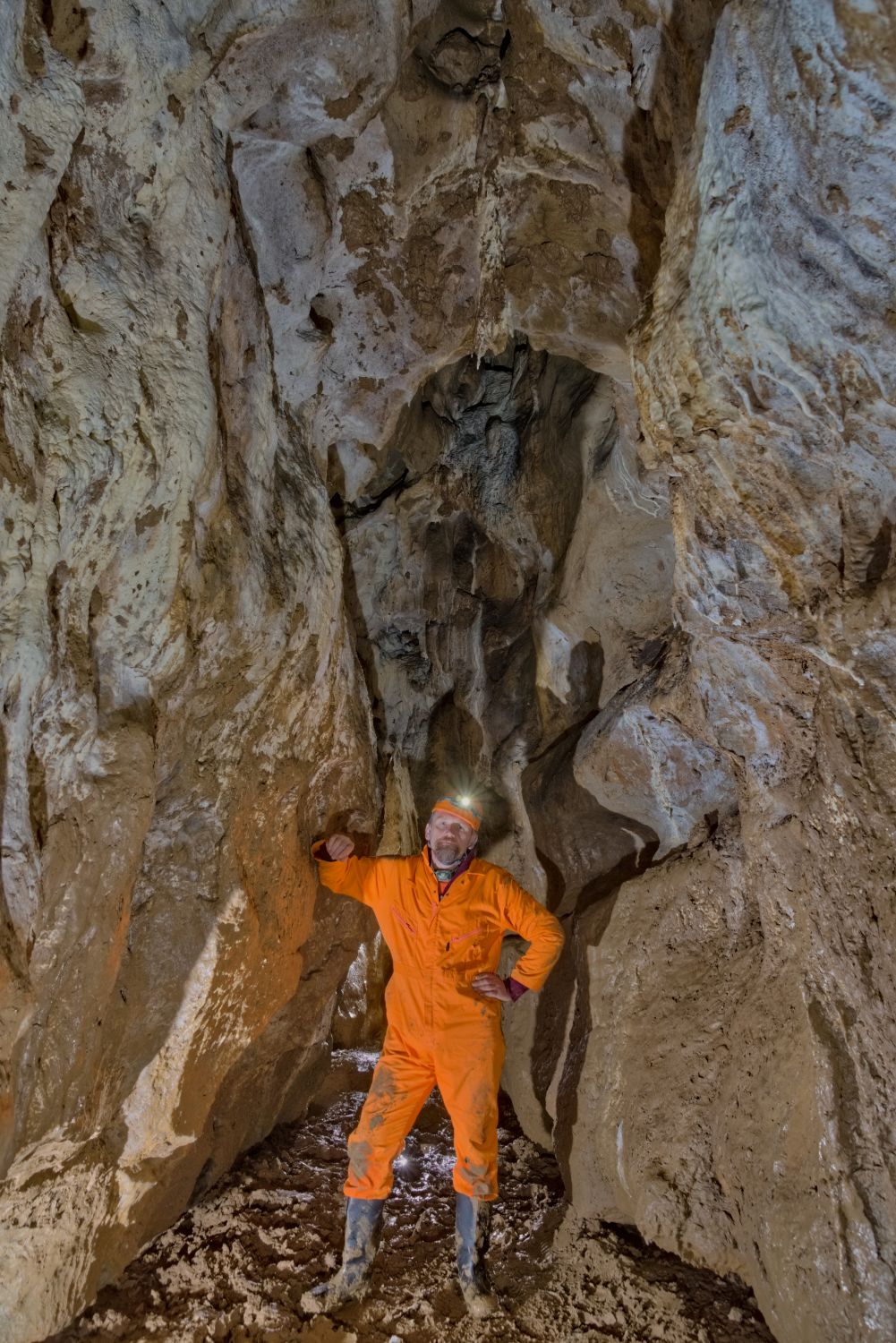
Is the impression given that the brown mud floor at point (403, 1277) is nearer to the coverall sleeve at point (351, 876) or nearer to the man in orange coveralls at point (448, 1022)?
the man in orange coveralls at point (448, 1022)

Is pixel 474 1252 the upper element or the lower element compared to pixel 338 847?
lower

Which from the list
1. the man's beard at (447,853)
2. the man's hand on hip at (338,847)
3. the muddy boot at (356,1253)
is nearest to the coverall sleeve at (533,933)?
the man's beard at (447,853)

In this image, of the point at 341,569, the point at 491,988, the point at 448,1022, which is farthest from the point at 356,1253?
the point at 341,569

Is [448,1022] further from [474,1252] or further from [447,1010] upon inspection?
[474,1252]

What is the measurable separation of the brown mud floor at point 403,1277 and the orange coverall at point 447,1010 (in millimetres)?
430

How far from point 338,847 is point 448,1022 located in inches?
35.6

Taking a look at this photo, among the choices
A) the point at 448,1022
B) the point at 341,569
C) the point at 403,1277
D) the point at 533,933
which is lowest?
the point at 403,1277

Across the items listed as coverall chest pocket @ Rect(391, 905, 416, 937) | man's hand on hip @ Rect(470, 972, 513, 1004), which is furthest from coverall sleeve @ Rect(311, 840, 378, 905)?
man's hand on hip @ Rect(470, 972, 513, 1004)

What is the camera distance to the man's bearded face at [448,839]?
3.40 m

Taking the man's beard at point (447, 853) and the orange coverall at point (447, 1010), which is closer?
the orange coverall at point (447, 1010)

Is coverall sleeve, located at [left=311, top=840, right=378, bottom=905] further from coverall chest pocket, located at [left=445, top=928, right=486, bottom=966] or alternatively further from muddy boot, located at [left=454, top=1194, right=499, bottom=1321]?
muddy boot, located at [left=454, top=1194, right=499, bottom=1321]

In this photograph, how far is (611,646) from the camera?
16.7ft

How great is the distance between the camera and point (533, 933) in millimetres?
3393

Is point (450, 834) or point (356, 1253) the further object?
point (450, 834)
